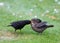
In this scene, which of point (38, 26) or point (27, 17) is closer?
point (38, 26)

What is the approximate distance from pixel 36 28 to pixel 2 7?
16.7 ft

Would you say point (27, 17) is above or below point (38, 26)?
above

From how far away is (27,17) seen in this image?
14.2 metres

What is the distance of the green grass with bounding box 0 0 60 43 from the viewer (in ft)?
35.3

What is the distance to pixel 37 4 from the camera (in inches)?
661

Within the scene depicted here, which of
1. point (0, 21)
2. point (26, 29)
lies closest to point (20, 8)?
point (0, 21)

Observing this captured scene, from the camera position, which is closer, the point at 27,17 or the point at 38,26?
the point at 38,26

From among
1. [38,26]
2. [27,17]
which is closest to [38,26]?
[38,26]

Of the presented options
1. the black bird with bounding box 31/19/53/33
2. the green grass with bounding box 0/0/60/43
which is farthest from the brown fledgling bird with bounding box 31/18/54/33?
the green grass with bounding box 0/0/60/43

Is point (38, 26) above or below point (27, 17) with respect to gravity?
below

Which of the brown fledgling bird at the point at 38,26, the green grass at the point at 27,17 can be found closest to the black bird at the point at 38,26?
the brown fledgling bird at the point at 38,26

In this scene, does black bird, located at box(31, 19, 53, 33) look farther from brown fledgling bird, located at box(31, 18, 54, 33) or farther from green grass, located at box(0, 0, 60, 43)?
green grass, located at box(0, 0, 60, 43)

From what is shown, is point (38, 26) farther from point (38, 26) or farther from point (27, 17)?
point (27, 17)

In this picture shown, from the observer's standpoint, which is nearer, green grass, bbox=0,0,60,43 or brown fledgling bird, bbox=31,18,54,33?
green grass, bbox=0,0,60,43
